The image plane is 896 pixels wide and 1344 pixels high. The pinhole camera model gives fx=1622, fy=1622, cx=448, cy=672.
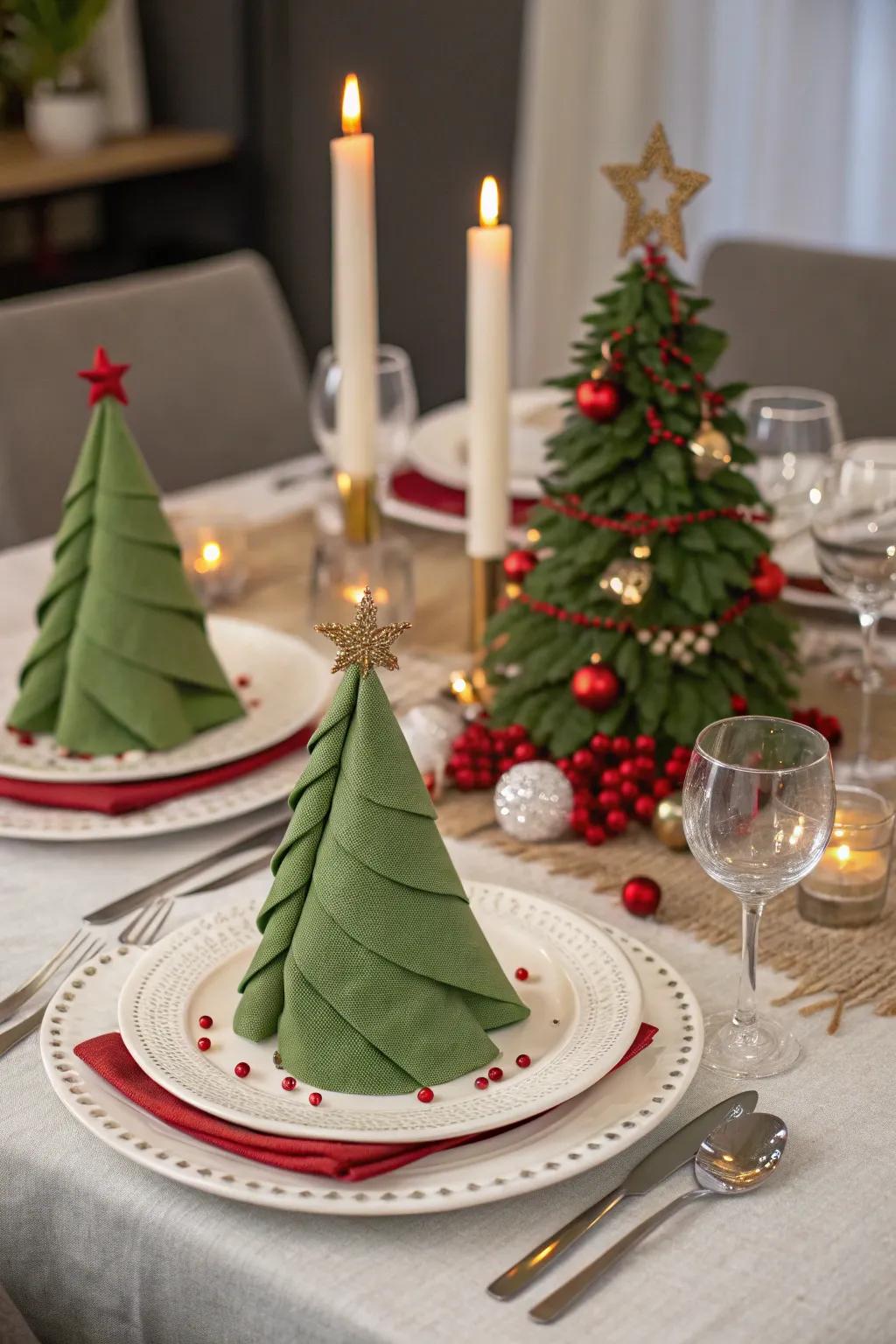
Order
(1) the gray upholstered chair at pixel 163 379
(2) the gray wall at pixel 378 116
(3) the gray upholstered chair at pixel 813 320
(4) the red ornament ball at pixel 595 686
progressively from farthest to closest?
1. (2) the gray wall at pixel 378 116
2. (3) the gray upholstered chair at pixel 813 320
3. (1) the gray upholstered chair at pixel 163 379
4. (4) the red ornament ball at pixel 595 686

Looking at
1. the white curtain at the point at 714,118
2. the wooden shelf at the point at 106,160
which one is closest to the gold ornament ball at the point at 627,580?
the white curtain at the point at 714,118

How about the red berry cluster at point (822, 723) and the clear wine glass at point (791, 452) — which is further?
the clear wine glass at point (791, 452)

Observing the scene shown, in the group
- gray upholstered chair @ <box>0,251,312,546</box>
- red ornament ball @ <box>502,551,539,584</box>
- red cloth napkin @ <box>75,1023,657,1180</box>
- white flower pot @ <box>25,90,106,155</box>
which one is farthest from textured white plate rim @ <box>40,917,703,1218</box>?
white flower pot @ <box>25,90,106,155</box>

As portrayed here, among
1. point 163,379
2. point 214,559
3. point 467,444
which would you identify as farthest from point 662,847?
point 163,379

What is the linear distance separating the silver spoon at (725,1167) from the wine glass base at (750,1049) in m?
0.05

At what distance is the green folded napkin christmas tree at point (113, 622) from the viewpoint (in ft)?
3.65

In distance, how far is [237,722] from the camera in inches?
45.7

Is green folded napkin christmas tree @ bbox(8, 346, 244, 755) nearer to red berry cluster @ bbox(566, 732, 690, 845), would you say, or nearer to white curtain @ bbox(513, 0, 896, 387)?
red berry cluster @ bbox(566, 732, 690, 845)

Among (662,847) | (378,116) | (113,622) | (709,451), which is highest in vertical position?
(378,116)

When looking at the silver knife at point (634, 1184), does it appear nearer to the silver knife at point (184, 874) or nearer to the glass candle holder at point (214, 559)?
the silver knife at point (184, 874)

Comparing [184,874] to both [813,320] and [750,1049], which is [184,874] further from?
[813,320]

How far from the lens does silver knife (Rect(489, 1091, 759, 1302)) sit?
0.65 m

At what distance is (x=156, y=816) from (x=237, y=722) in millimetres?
134

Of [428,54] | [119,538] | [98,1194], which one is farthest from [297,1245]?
[428,54]
